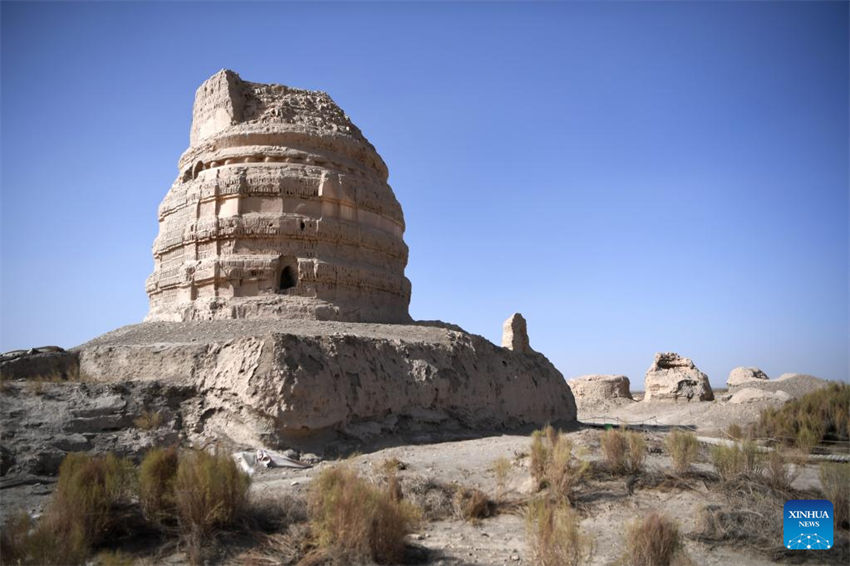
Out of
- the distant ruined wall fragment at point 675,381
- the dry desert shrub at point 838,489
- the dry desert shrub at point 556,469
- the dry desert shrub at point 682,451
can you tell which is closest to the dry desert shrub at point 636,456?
the dry desert shrub at point 682,451

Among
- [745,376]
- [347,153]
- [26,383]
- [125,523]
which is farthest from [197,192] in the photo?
[745,376]

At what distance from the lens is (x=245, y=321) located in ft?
36.7

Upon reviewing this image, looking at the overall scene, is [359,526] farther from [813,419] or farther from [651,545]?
[813,419]

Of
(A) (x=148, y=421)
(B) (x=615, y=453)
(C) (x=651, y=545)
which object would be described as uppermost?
(A) (x=148, y=421)

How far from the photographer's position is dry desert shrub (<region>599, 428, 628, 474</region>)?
7.55 metres

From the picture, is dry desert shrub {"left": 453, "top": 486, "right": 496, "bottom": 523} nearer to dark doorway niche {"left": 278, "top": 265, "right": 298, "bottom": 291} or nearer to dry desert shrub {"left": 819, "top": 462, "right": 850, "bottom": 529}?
dry desert shrub {"left": 819, "top": 462, "right": 850, "bottom": 529}

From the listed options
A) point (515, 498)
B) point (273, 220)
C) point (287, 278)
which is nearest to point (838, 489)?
point (515, 498)

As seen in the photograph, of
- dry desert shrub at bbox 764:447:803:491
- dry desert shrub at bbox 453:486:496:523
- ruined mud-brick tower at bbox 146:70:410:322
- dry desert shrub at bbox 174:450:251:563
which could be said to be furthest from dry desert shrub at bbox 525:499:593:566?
ruined mud-brick tower at bbox 146:70:410:322

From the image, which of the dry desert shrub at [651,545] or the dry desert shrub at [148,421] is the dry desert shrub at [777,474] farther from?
the dry desert shrub at [148,421]

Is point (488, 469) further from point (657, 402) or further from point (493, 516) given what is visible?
point (657, 402)

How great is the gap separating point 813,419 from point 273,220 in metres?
12.4

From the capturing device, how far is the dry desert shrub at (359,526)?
4918 millimetres

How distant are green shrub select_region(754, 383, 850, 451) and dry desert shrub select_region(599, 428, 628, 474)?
6.09 meters

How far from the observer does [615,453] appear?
7598 mm
